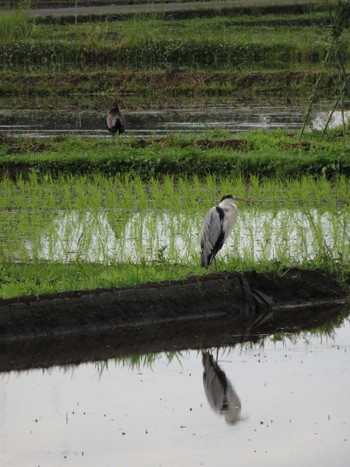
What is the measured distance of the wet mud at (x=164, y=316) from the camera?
737 cm

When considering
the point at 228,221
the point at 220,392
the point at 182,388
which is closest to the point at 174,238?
the point at 228,221

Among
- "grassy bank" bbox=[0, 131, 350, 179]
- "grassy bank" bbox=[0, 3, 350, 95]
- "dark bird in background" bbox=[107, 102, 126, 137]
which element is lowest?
"grassy bank" bbox=[0, 3, 350, 95]

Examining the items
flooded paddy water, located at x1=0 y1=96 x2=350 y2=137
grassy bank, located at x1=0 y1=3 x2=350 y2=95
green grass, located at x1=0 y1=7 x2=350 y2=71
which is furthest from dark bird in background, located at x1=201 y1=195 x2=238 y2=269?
green grass, located at x1=0 y1=7 x2=350 y2=71

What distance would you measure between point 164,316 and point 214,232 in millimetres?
848

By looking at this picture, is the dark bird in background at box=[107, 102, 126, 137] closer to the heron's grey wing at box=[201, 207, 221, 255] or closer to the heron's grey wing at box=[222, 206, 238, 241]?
the heron's grey wing at box=[222, 206, 238, 241]

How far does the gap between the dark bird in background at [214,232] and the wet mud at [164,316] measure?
0.24 meters

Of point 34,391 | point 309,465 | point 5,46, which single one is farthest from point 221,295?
point 5,46

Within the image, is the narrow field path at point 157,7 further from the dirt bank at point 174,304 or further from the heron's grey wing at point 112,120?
the dirt bank at point 174,304

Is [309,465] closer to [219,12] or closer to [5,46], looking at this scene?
[5,46]

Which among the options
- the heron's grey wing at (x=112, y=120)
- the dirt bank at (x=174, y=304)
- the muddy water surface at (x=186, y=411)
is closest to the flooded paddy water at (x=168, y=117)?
the heron's grey wing at (x=112, y=120)

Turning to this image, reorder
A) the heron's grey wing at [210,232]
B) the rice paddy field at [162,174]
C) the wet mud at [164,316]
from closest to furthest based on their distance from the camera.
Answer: the wet mud at [164,316]
the heron's grey wing at [210,232]
the rice paddy field at [162,174]

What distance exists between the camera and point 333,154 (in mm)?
13305

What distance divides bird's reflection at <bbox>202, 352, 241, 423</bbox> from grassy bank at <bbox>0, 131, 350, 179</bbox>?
6.17 metres

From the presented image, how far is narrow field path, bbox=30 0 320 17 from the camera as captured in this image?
99.0 ft
